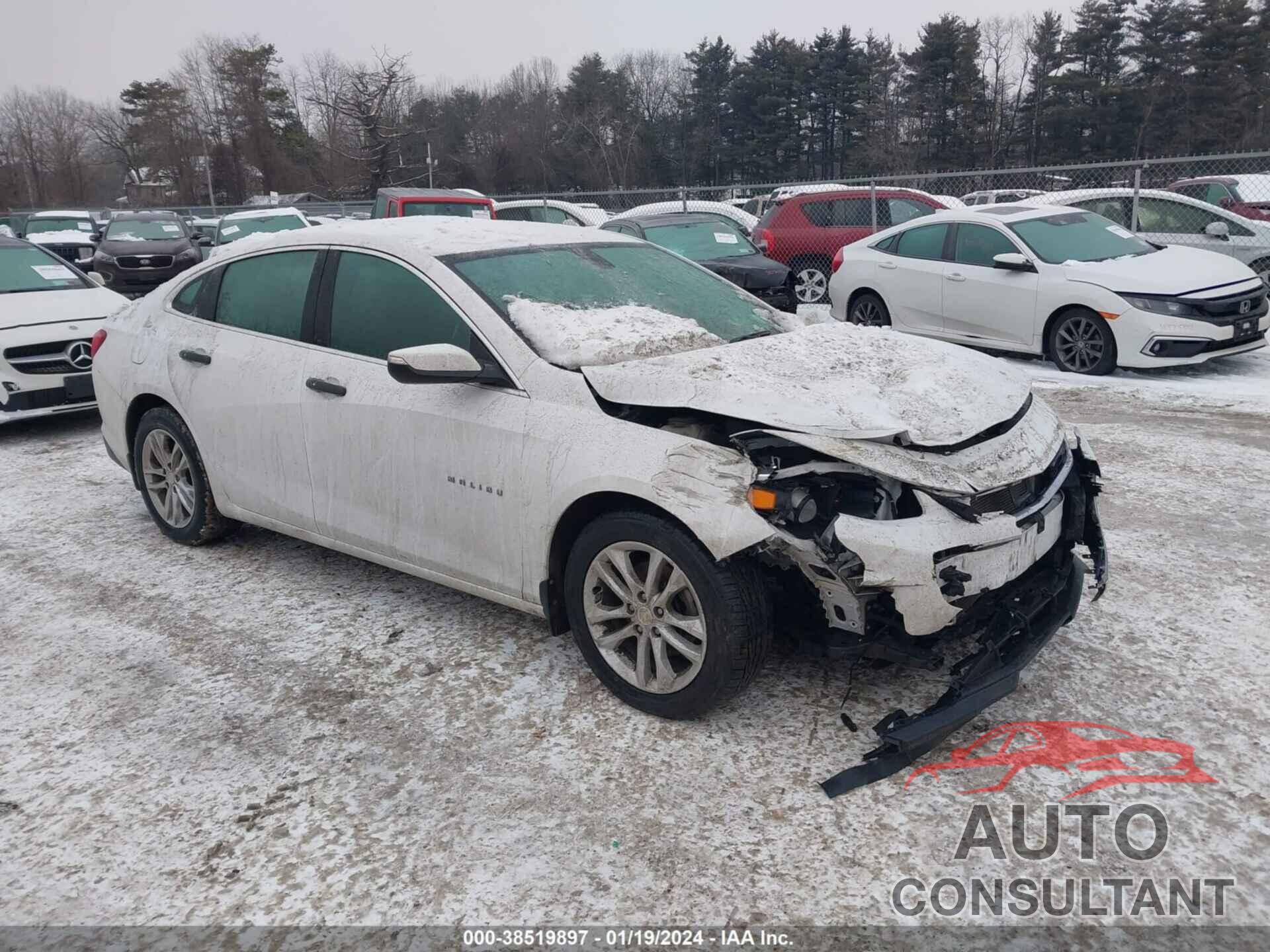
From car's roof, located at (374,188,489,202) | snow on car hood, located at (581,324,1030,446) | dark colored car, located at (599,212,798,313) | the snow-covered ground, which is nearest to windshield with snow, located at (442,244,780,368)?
snow on car hood, located at (581,324,1030,446)

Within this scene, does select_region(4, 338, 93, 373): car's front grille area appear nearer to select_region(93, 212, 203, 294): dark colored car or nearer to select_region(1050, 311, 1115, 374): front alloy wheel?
select_region(1050, 311, 1115, 374): front alloy wheel

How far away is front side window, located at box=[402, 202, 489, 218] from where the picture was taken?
47.3 feet

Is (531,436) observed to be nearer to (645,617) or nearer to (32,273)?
(645,617)

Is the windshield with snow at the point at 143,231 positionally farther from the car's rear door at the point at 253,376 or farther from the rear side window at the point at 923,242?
the car's rear door at the point at 253,376

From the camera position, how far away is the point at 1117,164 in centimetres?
1246

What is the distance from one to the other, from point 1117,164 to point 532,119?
190 feet

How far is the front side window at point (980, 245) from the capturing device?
9695 millimetres

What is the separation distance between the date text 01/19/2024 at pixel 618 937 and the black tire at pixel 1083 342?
7.99m

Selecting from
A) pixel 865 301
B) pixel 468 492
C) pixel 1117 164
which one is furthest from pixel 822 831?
pixel 1117 164

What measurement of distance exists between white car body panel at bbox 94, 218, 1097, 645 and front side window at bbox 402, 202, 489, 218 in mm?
9953

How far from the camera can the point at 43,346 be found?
7727mm

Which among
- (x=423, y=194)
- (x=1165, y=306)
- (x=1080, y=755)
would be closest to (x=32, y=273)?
(x=423, y=194)

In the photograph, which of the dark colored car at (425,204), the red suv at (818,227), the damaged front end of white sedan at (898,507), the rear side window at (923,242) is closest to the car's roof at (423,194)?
the dark colored car at (425,204)

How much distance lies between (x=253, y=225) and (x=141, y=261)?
2.14 metres
